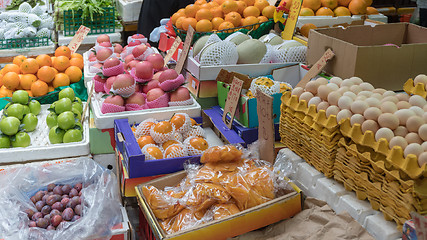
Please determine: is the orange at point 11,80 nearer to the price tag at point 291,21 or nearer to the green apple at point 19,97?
the green apple at point 19,97

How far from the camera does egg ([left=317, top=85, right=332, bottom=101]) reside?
5.83 feet

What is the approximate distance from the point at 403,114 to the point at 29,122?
7.06 ft

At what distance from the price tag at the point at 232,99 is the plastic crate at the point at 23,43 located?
279 centimetres

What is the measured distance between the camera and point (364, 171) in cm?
155

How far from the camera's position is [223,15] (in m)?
3.22

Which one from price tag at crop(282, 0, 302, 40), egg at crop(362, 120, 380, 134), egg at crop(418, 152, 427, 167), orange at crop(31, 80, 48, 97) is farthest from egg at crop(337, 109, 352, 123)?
orange at crop(31, 80, 48, 97)

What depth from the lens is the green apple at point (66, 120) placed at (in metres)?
2.50

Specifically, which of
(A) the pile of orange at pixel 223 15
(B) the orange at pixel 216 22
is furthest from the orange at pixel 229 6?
(B) the orange at pixel 216 22

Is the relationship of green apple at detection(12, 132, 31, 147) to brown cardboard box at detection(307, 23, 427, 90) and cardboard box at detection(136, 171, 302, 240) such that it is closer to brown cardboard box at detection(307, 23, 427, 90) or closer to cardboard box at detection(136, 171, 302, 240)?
cardboard box at detection(136, 171, 302, 240)

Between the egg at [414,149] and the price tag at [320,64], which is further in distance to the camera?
the price tag at [320,64]

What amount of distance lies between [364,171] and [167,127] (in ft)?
3.33

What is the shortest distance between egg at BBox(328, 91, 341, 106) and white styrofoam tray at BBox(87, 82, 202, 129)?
1019mm

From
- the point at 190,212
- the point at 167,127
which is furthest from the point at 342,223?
the point at 167,127

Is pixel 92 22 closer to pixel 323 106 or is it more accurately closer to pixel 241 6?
pixel 241 6
